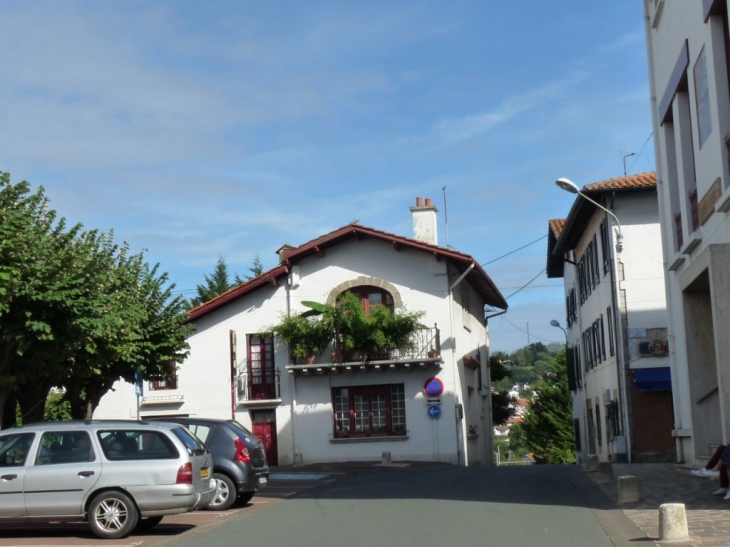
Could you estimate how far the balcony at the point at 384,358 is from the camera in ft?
117

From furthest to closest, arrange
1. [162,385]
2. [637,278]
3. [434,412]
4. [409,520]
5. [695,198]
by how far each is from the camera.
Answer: [162,385], [434,412], [637,278], [695,198], [409,520]

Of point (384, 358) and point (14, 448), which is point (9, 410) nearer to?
point (14, 448)

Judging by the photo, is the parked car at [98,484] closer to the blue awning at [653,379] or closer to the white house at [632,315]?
the white house at [632,315]

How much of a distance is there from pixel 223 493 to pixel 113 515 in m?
4.05

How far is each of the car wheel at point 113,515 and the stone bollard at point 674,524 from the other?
6540 mm

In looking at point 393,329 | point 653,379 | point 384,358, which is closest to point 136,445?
point 653,379

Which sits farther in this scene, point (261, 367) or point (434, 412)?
point (261, 367)

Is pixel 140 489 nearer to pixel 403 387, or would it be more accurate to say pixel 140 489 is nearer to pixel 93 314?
pixel 93 314

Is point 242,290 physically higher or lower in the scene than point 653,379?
higher

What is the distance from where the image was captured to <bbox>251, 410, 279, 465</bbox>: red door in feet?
122

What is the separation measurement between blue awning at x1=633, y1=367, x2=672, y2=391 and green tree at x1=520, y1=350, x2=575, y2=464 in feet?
118

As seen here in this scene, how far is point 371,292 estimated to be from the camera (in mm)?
37719

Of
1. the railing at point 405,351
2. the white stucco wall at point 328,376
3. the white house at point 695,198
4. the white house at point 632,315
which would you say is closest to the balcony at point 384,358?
the railing at point 405,351

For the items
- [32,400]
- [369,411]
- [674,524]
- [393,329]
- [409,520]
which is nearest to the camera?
[674,524]
